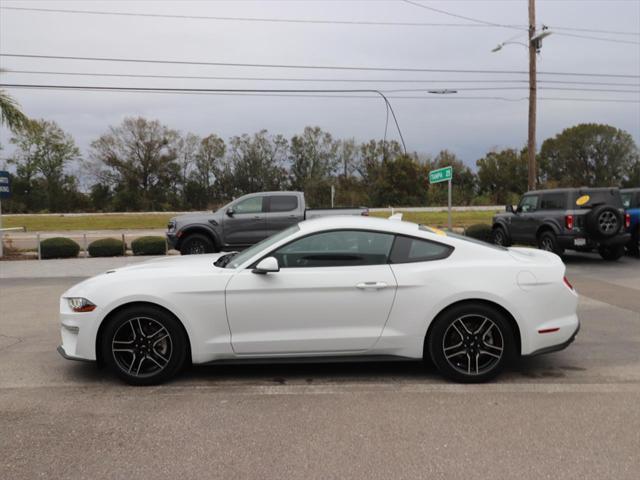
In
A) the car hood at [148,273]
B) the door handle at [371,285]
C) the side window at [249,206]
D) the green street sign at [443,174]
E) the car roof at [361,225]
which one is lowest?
the door handle at [371,285]

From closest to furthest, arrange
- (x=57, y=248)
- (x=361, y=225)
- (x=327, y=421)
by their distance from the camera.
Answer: (x=327, y=421) → (x=361, y=225) → (x=57, y=248)

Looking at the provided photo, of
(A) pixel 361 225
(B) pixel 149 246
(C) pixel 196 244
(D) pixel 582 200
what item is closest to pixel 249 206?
(C) pixel 196 244

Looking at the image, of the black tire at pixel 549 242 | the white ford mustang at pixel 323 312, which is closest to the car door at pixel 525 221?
the black tire at pixel 549 242

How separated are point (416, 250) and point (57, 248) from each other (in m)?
14.7

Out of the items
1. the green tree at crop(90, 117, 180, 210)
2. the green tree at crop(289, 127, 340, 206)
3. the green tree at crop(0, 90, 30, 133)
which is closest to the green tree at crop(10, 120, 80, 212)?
the green tree at crop(90, 117, 180, 210)

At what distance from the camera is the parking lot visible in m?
3.19

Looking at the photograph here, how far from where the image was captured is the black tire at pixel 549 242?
13.6 m

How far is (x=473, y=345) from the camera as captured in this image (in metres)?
4.54

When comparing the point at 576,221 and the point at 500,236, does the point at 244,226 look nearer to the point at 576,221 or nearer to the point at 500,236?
the point at 500,236

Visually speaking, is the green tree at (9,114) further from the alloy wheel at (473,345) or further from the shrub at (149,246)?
the alloy wheel at (473,345)

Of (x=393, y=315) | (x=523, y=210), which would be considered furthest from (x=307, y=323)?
(x=523, y=210)

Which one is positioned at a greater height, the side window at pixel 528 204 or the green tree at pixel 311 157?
the green tree at pixel 311 157

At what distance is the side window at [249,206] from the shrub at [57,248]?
579 cm

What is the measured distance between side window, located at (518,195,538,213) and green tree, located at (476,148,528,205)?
54.2m
